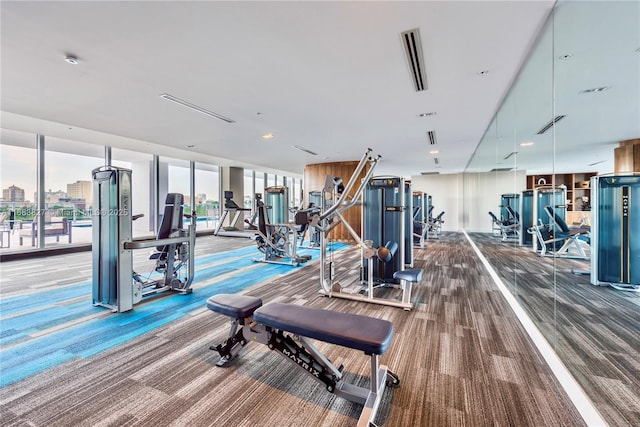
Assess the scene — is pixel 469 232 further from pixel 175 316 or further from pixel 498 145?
pixel 175 316

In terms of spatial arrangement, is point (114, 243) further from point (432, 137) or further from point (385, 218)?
point (432, 137)

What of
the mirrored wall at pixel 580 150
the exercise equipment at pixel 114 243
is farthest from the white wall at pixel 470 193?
the exercise equipment at pixel 114 243

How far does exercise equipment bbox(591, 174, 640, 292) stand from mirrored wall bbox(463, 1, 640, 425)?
0.42 feet

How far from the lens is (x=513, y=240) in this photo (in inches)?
210

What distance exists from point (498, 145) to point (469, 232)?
6.08m

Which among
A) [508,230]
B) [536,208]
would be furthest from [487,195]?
[536,208]

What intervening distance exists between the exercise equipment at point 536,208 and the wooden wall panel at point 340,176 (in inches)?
168

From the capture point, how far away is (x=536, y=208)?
4.97 m

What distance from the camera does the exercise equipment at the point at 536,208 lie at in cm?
365

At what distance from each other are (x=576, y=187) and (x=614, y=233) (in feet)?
2.33

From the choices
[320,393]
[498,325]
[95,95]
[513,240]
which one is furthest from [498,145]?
[95,95]

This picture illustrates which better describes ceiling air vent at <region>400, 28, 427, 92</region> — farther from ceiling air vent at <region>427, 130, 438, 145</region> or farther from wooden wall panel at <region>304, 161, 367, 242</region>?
wooden wall panel at <region>304, 161, 367, 242</region>

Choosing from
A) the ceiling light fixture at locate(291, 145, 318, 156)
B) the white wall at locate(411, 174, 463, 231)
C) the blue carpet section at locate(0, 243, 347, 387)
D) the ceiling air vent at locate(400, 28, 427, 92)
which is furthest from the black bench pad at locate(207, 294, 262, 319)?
the white wall at locate(411, 174, 463, 231)

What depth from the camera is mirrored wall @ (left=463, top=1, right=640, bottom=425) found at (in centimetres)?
200
